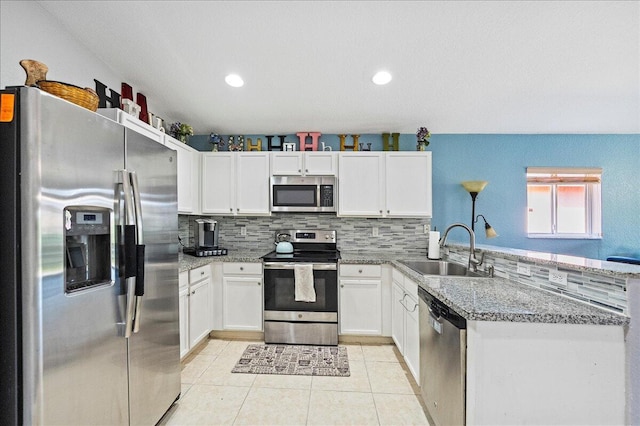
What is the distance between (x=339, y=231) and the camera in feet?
12.0

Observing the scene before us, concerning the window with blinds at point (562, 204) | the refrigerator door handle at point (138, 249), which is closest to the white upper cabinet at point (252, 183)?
the refrigerator door handle at point (138, 249)

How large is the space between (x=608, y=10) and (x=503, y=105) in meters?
1.19

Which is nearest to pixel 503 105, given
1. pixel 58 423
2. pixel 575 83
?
pixel 575 83

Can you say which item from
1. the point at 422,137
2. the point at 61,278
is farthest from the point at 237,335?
the point at 422,137

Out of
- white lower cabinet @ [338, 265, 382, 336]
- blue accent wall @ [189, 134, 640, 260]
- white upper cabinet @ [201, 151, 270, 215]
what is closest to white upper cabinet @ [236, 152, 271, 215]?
white upper cabinet @ [201, 151, 270, 215]

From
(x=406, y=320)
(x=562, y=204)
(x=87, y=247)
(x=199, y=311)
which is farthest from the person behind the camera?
(x=562, y=204)

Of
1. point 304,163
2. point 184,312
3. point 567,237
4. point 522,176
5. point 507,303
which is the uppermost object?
point 304,163

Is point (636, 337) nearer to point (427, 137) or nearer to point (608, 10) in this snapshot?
point (608, 10)

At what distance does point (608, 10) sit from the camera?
1.76 m

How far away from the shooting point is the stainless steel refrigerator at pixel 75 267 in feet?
3.32

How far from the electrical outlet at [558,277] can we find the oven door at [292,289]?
179 cm

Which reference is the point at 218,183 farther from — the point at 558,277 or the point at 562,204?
the point at 562,204

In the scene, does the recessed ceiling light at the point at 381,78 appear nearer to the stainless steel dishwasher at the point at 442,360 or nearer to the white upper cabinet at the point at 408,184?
the white upper cabinet at the point at 408,184

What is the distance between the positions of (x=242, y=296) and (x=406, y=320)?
1688 mm
